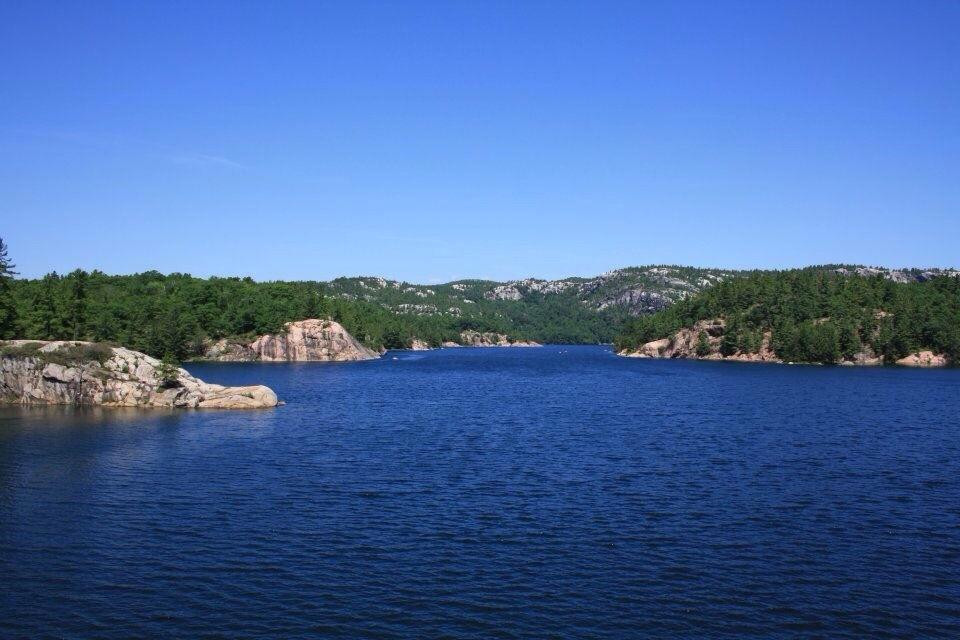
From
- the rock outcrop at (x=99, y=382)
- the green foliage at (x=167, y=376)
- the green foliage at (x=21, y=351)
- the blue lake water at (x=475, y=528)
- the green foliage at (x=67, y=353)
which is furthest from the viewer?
the green foliage at (x=21, y=351)

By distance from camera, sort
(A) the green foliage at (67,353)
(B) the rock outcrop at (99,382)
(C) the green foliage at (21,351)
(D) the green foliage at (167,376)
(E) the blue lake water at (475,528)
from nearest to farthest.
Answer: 1. (E) the blue lake water at (475,528)
2. (B) the rock outcrop at (99,382)
3. (A) the green foliage at (67,353)
4. (D) the green foliage at (167,376)
5. (C) the green foliage at (21,351)

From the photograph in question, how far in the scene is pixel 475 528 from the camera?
40.2m

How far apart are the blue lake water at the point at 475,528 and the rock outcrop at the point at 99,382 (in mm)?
11414

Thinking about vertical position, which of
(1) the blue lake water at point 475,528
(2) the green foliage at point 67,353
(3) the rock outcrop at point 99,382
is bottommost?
(1) the blue lake water at point 475,528

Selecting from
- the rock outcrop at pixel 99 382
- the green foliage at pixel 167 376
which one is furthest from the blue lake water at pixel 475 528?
the green foliage at pixel 167 376

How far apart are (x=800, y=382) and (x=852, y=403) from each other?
38251 millimetres

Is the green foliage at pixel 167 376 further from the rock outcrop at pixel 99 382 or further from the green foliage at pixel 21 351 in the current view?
the green foliage at pixel 21 351

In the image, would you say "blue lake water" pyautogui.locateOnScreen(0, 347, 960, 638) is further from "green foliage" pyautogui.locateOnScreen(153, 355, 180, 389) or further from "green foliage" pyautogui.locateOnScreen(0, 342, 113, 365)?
"green foliage" pyautogui.locateOnScreen(0, 342, 113, 365)

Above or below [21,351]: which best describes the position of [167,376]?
below

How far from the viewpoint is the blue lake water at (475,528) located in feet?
94.9

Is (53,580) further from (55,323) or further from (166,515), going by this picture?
(55,323)

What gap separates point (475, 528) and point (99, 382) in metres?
72.5

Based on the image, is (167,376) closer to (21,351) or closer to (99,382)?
(99,382)

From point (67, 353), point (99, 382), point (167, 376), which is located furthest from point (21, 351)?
point (167, 376)
